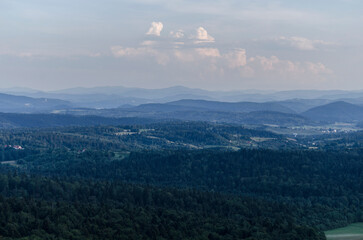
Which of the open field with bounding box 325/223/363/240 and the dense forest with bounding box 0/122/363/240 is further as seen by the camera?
the open field with bounding box 325/223/363/240

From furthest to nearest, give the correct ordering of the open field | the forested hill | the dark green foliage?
the forested hill < the open field < the dark green foliage

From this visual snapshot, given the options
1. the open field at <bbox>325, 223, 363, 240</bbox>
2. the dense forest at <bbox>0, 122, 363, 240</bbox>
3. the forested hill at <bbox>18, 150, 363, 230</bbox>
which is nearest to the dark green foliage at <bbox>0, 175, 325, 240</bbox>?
the dense forest at <bbox>0, 122, 363, 240</bbox>

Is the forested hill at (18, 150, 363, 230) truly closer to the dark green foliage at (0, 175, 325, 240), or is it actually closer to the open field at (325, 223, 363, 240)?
the open field at (325, 223, 363, 240)

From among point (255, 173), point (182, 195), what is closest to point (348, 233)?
point (182, 195)

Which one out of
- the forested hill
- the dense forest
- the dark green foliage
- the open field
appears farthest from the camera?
the forested hill

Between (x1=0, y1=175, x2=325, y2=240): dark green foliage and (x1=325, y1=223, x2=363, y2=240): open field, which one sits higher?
(x1=0, y1=175, x2=325, y2=240): dark green foliage

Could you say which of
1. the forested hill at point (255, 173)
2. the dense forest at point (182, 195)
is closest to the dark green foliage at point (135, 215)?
the dense forest at point (182, 195)
